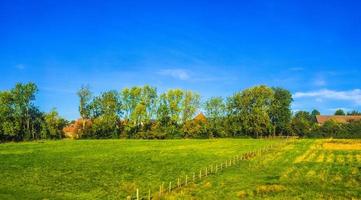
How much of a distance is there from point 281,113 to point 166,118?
41.9m

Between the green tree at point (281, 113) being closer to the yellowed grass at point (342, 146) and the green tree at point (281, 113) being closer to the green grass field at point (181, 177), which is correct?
the yellowed grass at point (342, 146)

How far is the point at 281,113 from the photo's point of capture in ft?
504

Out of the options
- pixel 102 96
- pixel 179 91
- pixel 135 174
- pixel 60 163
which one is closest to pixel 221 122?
pixel 179 91

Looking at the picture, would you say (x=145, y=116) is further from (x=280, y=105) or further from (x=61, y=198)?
(x=61, y=198)

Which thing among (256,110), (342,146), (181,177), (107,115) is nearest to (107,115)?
(107,115)

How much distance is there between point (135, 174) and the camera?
48500 mm

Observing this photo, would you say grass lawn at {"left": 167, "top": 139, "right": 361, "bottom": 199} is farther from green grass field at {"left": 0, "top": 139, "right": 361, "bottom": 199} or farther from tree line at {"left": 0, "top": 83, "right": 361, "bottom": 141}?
tree line at {"left": 0, "top": 83, "right": 361, "bottom": 141}

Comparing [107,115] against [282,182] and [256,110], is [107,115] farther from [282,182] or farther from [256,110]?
[282,182]

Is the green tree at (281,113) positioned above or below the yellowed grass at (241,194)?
above

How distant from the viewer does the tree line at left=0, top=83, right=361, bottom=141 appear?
472ft

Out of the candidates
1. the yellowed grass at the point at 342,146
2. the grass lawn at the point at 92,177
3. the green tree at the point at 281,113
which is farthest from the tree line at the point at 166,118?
the grass lawn at the point at 92,177

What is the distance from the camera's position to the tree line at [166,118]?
14375cm

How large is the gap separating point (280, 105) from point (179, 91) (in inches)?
1467

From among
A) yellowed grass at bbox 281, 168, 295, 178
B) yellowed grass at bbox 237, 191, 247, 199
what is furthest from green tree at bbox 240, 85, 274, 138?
yellowed grass at bbox 237, 191, 247, 199
